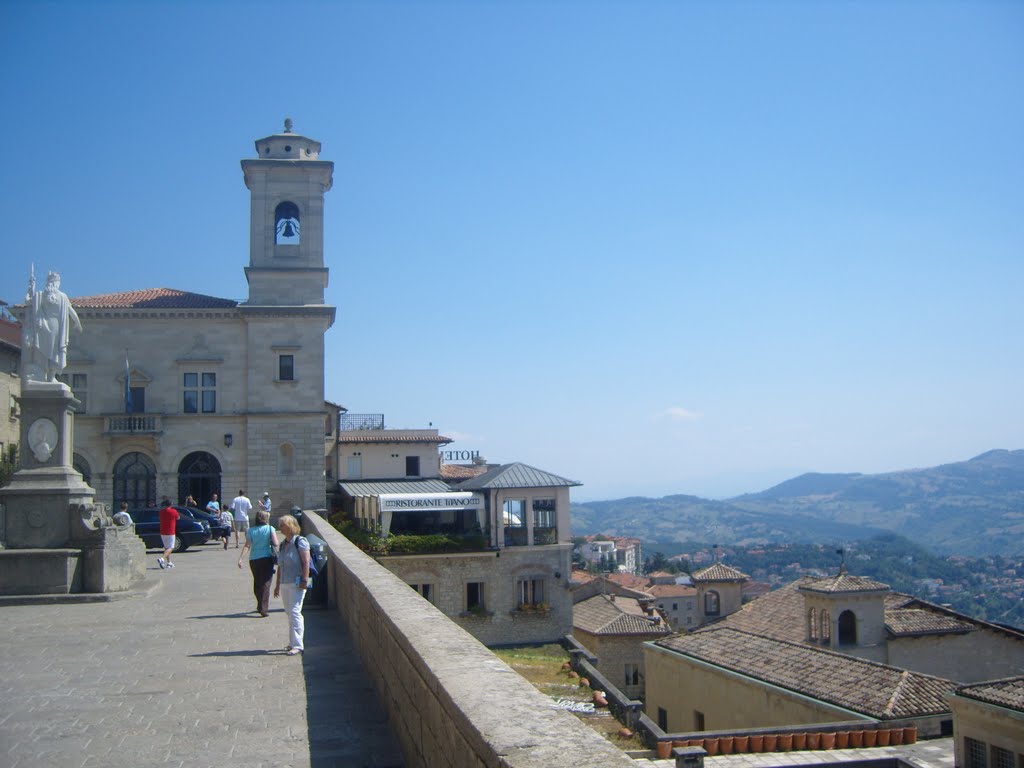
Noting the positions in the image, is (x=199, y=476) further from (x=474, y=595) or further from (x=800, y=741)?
(x=800, y=741)

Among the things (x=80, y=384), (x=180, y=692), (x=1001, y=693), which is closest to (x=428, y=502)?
(x=80, y=384)

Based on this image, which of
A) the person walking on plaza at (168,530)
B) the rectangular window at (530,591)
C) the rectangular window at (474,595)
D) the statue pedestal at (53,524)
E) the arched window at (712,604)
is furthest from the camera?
the arched window at (712,604)

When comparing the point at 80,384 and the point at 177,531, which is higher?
the point at 80,384

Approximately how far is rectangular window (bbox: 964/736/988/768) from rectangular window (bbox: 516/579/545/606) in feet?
73.6

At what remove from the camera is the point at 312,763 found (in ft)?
18.5

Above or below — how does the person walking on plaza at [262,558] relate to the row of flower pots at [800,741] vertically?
above

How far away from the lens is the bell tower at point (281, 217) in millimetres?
40344

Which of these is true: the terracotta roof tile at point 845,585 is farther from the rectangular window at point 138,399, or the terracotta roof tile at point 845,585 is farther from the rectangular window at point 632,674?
the rectangular window at point 138,399

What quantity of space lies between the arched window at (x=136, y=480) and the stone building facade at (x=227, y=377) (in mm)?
43

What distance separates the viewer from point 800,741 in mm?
21016

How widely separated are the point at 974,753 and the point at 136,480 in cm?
3275

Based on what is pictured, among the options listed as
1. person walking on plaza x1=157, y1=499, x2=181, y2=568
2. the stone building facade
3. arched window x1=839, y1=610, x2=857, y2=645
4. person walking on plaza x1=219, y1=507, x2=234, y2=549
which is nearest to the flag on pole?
the stone building facade

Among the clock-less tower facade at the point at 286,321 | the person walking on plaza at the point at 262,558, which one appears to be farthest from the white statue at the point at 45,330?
the clock-less tower facade at the point at 286,321

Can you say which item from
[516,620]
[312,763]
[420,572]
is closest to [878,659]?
[516,620]
